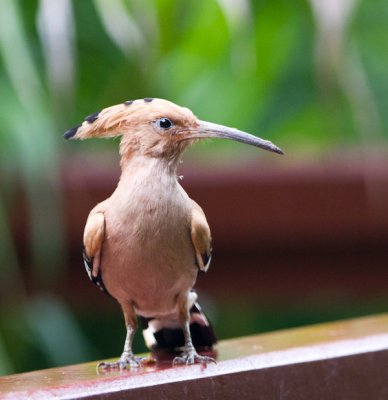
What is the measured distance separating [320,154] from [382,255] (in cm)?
26

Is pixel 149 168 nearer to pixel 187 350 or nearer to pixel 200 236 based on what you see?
pixel 200 236

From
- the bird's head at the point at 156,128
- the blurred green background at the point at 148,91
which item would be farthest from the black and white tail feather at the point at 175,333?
the blurred green background at the point at 148,91

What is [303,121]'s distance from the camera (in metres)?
2.68

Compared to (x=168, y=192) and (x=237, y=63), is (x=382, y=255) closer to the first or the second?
(x=237, y=63)

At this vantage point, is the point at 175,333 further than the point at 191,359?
Yes

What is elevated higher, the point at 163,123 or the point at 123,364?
the point at 163,123

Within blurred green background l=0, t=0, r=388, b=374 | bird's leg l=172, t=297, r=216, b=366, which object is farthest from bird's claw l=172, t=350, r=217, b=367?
blurred green background l=0, t=0, r=388, b=374

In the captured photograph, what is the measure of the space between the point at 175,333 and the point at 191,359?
15cm

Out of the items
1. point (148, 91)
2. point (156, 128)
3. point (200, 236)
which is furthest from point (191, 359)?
point (148, 91)

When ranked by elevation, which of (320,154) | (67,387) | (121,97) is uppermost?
(121,97)

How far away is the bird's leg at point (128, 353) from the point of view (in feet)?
3.67

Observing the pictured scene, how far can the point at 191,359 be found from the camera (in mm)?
1134

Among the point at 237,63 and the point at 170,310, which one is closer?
the point at 170,310

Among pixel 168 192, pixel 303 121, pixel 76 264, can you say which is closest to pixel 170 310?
pixel 168 192
